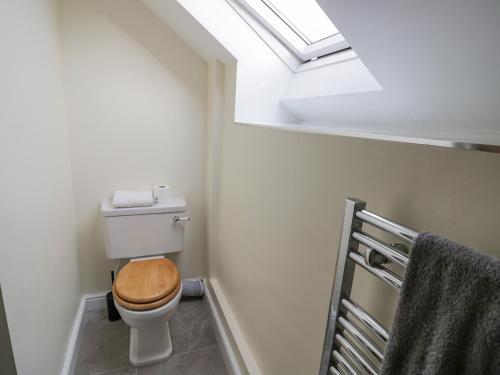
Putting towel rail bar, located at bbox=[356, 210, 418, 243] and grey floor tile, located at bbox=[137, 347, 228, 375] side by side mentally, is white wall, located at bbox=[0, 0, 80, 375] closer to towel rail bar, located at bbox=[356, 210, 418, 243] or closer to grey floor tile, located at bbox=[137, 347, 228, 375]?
grey floor tile, located at bbox=[137, 347, 228, 375]

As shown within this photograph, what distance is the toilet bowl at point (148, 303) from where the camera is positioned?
1.35 m

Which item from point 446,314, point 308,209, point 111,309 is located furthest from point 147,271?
point 446,314

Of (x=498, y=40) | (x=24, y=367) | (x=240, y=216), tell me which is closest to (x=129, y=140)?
(x=240, y=216)

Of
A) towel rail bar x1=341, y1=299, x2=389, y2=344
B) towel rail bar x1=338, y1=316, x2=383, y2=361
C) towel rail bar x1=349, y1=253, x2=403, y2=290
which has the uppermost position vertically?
towel rail bar x1=349, y1=253, x2=403, y2=290

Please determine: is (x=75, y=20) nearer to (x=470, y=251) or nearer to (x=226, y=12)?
(x=226, y=12)

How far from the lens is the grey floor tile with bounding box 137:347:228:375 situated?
4.91ft

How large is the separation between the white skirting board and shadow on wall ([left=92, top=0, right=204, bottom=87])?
4.79 feet

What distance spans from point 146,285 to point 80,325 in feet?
2.04

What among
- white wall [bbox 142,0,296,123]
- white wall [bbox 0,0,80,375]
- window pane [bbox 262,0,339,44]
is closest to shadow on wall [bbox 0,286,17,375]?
white wall [bbox 0,0,80,375]

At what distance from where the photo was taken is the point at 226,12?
1313mm

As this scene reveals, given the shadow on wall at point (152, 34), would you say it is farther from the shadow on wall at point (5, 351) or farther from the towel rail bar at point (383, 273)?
the towel rail bar at point (383, 273)

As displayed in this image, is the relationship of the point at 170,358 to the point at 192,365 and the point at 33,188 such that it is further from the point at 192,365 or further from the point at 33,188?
the point at 33,188

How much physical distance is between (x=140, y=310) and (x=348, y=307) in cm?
110

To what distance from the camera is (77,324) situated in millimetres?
1613
